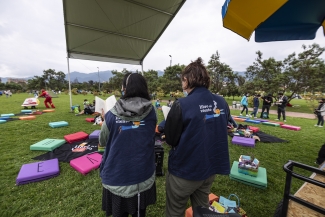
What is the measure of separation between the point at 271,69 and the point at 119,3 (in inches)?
977

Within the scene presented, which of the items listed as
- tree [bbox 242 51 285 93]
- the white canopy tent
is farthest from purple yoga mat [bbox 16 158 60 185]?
tree [bbox 242 51 285 93]

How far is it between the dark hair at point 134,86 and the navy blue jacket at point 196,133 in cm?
32

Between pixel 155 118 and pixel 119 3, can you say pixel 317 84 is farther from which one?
pixel 155 118

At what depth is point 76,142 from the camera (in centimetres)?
477

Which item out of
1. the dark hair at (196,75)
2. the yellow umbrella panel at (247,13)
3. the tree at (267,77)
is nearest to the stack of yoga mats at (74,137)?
the dark hair at (196,75)

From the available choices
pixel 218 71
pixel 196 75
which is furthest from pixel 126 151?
pixel 218 71

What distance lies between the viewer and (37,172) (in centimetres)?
284

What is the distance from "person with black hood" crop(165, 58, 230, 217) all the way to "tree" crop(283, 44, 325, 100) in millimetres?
23624

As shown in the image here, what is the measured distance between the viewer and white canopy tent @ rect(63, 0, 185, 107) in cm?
581

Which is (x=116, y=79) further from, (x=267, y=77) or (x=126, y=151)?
(x=126, y=151)

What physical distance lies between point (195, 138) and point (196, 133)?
1.9 inches

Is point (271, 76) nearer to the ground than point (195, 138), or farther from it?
farther from it

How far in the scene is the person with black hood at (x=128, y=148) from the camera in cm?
127

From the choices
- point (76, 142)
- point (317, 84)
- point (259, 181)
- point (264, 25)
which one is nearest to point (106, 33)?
point (76, 142)
